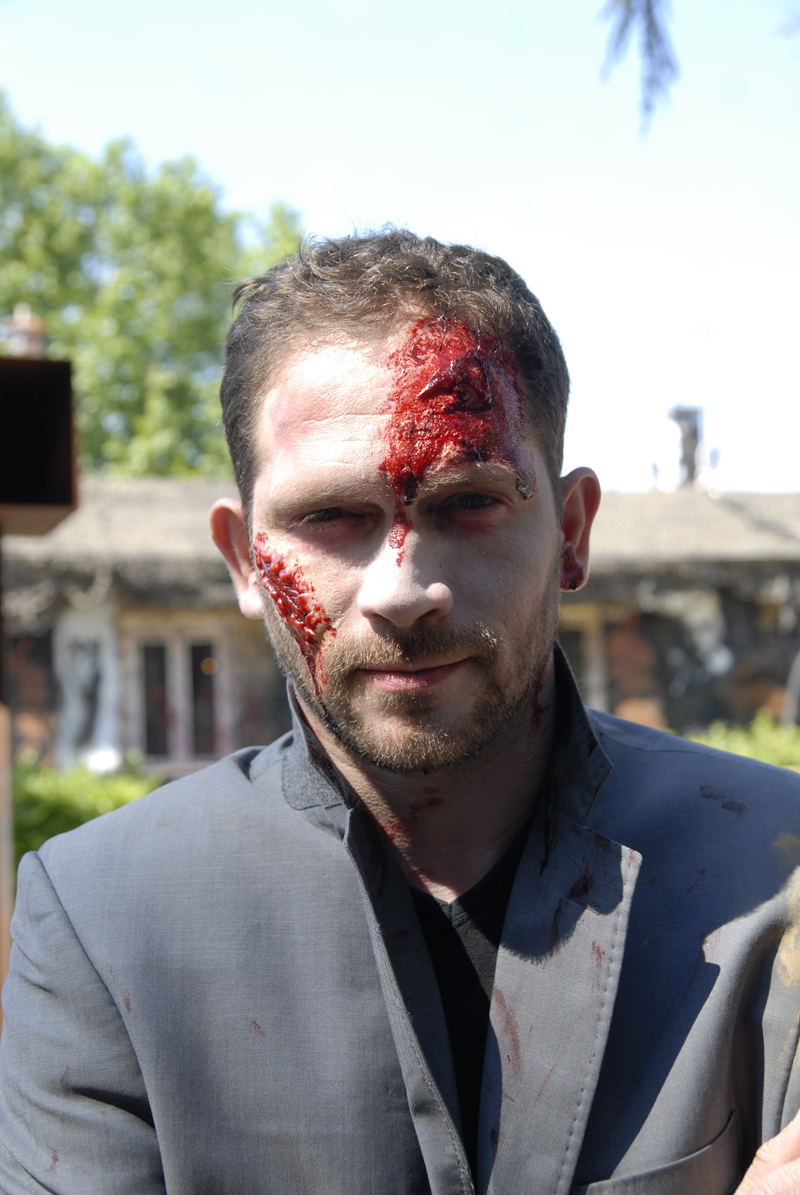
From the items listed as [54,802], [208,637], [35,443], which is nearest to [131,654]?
[208,637]

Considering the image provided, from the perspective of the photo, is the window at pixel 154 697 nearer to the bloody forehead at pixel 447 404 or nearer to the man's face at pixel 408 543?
the man's face at pixel 408 543

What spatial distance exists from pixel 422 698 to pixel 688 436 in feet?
53.7

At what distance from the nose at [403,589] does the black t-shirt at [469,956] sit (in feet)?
1.59

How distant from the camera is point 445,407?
161 centimetres

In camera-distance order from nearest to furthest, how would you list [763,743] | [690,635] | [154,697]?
[763,743] < [154,697] < [690,635]

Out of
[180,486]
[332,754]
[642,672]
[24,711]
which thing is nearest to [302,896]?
[332,754]

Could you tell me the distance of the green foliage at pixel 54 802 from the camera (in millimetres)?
7281

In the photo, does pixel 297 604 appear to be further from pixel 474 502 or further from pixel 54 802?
pixel 54 802

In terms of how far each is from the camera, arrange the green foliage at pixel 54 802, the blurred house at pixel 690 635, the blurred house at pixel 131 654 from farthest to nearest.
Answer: the blurred house at pixel 690 635
the blurred house at pixel 131 654
the green foliage at pixel 54 802

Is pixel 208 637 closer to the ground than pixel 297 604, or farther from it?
closer to the ground

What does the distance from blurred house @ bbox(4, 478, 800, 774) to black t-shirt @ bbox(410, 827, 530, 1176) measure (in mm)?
9307

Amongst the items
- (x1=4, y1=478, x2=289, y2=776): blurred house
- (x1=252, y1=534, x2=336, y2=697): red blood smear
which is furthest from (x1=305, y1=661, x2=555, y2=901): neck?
(x1=4, y1=478, x2=289, y2=776): blurred house

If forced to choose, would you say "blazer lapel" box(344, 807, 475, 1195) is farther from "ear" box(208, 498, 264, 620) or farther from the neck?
"ear" box(208, 498, 264, 620)

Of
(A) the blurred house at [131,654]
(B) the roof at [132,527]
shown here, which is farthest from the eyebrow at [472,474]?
(A) the blurred house at [131,654]
